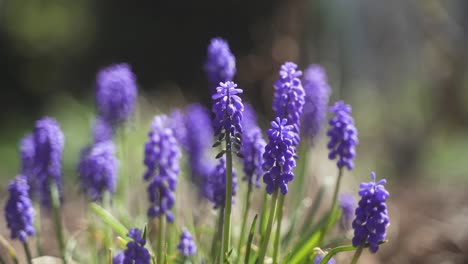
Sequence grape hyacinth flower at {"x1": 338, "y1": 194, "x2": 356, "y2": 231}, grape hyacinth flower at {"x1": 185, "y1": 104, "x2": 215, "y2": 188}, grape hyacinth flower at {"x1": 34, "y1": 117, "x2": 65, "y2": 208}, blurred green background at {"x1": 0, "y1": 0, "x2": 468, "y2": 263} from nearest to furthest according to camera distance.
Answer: grape hyacinth flower at {"x1": 34, "y1": 117, "x2": 65, "y2": 208}
grape hyacinth flower at {"x1": 338, "y1": 194, "x2": 356, "y2": 231}
grape hyacinth flower at {"x1": 185, "y1": 104, "x2": 215, "y2": 188}
blurred green background at {"x1": 0, "y1": 0, "x2": 468, "y2": 263}

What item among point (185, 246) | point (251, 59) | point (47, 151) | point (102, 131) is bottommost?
point (185, 246)

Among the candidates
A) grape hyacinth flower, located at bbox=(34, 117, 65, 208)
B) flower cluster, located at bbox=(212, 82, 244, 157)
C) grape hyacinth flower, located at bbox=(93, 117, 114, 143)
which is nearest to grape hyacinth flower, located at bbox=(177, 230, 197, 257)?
flower cluster, located at bbox=(212, 82, 244, 157)

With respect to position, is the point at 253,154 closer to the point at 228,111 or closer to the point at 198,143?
the point at 228,111

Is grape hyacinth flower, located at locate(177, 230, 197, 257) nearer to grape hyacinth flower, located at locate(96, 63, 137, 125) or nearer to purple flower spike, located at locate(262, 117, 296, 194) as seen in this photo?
purple flower spike, located at locate(262, 117, 296, 194)

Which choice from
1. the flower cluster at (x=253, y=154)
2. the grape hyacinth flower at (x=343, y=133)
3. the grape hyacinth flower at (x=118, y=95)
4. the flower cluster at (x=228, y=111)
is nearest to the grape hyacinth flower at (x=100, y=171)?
the grape hyacinth flower at (x=118, y=95)

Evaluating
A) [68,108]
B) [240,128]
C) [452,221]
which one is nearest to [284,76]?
[240,128]

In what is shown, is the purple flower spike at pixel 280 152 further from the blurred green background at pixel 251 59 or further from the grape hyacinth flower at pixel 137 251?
the blurred green background at pixel 251 59

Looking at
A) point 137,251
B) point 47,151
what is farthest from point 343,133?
point 47,151
